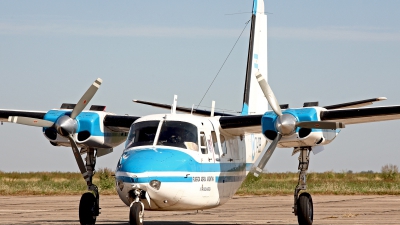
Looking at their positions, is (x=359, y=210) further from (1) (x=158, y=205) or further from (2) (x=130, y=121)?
(1) (x=158, y=205)

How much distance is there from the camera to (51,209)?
74.6 ft

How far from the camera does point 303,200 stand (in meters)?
17.1

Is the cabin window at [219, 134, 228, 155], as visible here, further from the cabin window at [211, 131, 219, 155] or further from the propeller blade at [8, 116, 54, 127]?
the propeller blade at [8, 116, 54, 127]

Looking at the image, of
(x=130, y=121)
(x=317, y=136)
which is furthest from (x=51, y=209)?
(x=317, y=136)

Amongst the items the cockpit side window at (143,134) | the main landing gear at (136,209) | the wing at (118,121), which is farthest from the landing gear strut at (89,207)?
the main landing gear at (136,209)

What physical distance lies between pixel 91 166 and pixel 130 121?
182cm

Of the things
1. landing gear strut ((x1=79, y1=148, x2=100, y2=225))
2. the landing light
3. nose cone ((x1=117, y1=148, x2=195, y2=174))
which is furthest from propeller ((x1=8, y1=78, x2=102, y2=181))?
the landing light

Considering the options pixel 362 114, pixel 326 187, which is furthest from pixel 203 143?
pixel 326 187

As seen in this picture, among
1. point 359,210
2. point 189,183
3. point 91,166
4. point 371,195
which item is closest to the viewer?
point 189,183

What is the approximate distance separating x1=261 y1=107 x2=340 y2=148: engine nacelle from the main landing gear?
415 cm

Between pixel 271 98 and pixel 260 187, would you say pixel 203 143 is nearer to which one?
pixel 271 98

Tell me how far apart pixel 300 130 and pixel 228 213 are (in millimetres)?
5433

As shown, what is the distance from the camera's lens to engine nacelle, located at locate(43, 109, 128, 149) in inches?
680

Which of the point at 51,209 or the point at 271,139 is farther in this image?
the point at 51,209
